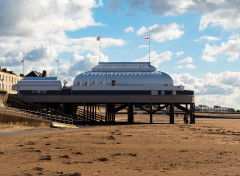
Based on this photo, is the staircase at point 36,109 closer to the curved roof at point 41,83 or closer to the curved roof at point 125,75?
the curved roof at point 41,83

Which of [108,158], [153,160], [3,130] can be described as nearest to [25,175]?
[108,158]

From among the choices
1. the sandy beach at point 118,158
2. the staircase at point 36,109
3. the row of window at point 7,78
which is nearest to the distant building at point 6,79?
the row of window at point 7,78

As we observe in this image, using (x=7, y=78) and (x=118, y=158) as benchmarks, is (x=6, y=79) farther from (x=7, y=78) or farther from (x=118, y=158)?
(x=118, y=158)

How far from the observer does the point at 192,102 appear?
2050 inches

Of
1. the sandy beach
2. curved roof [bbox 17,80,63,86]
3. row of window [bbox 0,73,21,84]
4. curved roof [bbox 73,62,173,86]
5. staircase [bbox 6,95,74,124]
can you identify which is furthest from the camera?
row of window [bbox 0,73,21,84]

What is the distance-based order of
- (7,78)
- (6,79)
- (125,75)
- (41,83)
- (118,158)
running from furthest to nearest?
(7,78) < (6,79) < (125,75) < (41,83) < (118,158)

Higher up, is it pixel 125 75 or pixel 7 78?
pixel 7 78

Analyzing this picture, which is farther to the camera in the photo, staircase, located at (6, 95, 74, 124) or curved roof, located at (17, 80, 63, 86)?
curved roof, located at (17, 80, 63, 86)

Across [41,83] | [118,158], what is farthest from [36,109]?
[118,158]

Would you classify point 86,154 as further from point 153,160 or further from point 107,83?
point 107,83

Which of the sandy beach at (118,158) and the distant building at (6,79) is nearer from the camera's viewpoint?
the sandy beach at (118,158)

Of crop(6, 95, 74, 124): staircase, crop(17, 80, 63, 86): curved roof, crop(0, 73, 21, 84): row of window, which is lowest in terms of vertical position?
crop(6, 95, 74, 124): staircase

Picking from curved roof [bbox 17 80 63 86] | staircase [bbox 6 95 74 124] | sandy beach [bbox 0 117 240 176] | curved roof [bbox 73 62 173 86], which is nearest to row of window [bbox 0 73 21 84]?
curved roof [bbox 17 80 63 86]

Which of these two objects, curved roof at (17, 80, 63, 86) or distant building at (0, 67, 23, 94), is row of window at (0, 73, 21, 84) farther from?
curved roof at (17, 80, 63, 86)
